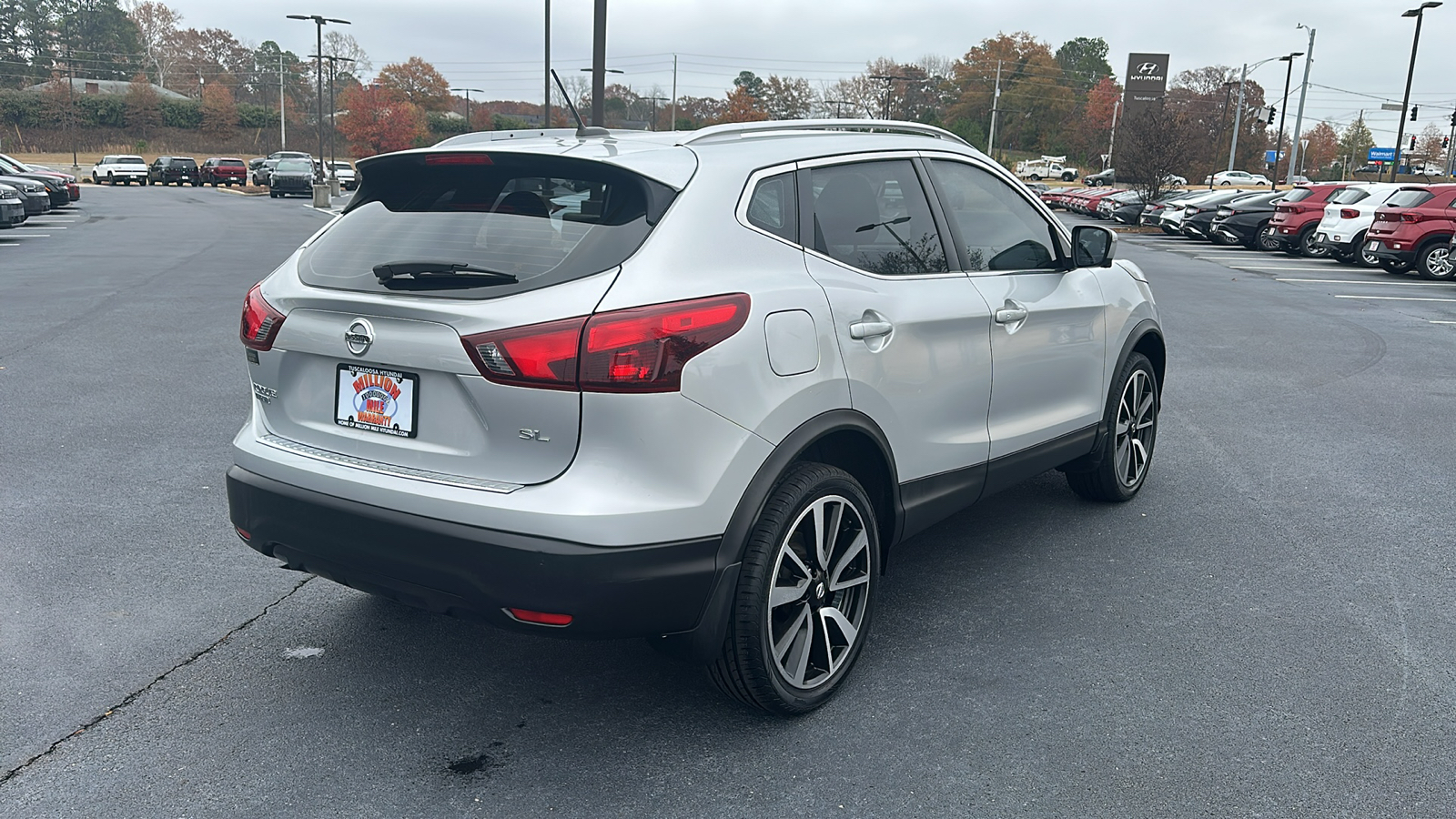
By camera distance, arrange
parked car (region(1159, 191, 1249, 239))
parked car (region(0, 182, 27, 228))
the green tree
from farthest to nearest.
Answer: the green tree < parked car (region(1159, 191, 1249, 239)) < parked car (region(0, 182, 27, 228))

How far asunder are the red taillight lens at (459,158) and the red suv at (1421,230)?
21399mm

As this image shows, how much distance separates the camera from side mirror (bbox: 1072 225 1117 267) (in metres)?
4.94

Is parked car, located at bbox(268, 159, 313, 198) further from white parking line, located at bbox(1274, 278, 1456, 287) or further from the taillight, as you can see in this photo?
the taillight

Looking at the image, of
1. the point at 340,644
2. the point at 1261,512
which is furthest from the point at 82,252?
the point at 1261,512

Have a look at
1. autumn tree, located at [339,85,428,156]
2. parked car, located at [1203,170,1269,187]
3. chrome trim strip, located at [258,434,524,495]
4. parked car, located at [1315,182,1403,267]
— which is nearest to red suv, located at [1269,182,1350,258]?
parked car, located at [1315,182,1403,267]

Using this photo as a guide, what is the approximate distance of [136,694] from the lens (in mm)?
3467

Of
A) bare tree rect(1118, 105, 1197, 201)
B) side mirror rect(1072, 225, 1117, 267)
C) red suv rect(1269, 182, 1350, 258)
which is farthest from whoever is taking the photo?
bare tree rect(1118, 105, 1197, 201)

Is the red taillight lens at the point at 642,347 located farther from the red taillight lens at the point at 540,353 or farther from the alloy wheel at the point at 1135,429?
the alloy wheel at the point at 1135,429

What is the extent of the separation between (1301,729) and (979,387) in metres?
1.53

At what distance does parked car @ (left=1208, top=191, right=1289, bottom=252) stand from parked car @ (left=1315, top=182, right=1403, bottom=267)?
4018 millimetres

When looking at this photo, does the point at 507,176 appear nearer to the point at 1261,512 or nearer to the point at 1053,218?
the point at 1053,218

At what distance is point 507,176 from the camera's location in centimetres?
327

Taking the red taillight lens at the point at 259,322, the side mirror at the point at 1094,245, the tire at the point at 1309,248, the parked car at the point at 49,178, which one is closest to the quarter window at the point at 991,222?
the side mirror at the point at 1094,245

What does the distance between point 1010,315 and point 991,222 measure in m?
0.45
